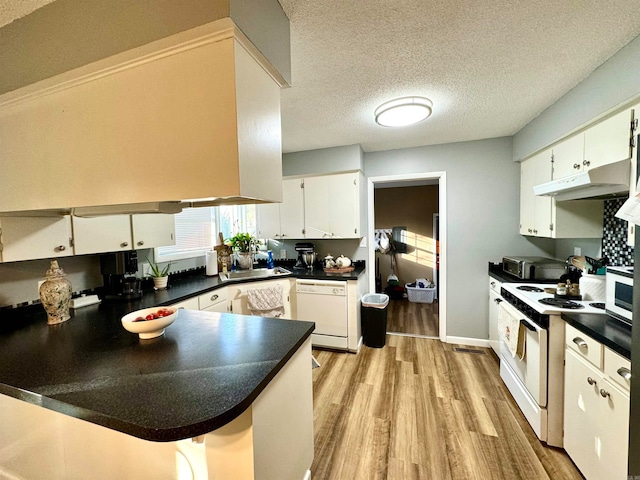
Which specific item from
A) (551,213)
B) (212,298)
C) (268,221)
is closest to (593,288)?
(551,213)

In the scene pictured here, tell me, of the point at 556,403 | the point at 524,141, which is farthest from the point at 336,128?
the point at 556,403

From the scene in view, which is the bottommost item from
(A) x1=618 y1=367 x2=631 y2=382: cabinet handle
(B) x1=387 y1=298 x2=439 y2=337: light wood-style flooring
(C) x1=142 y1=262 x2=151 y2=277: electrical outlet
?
(B) x1=387 y1=298 x2=439 y2=337: light wood-style flooring

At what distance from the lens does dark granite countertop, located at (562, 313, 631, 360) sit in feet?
3.84

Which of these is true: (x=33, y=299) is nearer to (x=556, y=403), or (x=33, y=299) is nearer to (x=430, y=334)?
(x=556, y=403)

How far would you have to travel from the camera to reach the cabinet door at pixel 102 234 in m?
1.74

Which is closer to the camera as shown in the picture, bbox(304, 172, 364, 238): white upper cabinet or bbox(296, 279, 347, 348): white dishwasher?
bbox(296, 279, 347, 348): white dishwasher

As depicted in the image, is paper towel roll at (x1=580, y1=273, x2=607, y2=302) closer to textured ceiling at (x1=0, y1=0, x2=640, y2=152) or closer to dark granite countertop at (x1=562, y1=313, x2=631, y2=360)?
dark granite countertop at (x1=562, y1=313, x2=631, y2=360)

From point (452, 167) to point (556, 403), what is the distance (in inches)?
93.9

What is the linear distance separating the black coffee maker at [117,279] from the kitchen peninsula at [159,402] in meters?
0.62

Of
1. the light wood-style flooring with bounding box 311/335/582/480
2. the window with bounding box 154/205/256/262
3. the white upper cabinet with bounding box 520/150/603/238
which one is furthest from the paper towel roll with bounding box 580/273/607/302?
the window with bounding box 154/205/256/262

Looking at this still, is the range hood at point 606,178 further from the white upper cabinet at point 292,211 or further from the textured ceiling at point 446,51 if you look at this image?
the white upper cabinet at point 292,211

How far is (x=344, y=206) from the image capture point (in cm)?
314

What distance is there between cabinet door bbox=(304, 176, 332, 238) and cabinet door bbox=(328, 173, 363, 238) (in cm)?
5

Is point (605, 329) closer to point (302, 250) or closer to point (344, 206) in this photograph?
point (344, 206)
